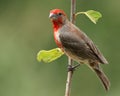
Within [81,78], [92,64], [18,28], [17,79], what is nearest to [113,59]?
[81,78]

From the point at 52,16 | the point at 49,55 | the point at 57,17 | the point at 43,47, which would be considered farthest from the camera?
the point at 43,47

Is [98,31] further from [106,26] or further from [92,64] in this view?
[92,64]

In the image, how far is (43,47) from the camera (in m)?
11.4

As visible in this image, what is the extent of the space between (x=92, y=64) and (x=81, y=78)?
15.7 feet

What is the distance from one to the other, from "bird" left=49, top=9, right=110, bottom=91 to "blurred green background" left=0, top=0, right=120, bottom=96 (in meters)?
2.78

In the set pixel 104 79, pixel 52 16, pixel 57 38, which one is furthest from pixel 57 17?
pixel 104 79

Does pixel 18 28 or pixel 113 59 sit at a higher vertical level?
pixel 18 28

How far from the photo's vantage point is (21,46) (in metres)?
11.7

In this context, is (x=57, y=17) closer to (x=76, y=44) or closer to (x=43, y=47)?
(x=76, y=44)

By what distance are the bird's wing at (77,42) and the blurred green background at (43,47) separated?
2.77 metres

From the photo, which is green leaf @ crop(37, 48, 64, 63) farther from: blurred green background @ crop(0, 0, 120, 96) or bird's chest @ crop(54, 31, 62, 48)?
blurred green background @ crop(0, 0, 120, 96)

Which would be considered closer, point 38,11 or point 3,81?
point 3,81

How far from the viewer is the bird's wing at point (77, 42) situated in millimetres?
5602

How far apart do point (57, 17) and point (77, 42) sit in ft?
0.94
